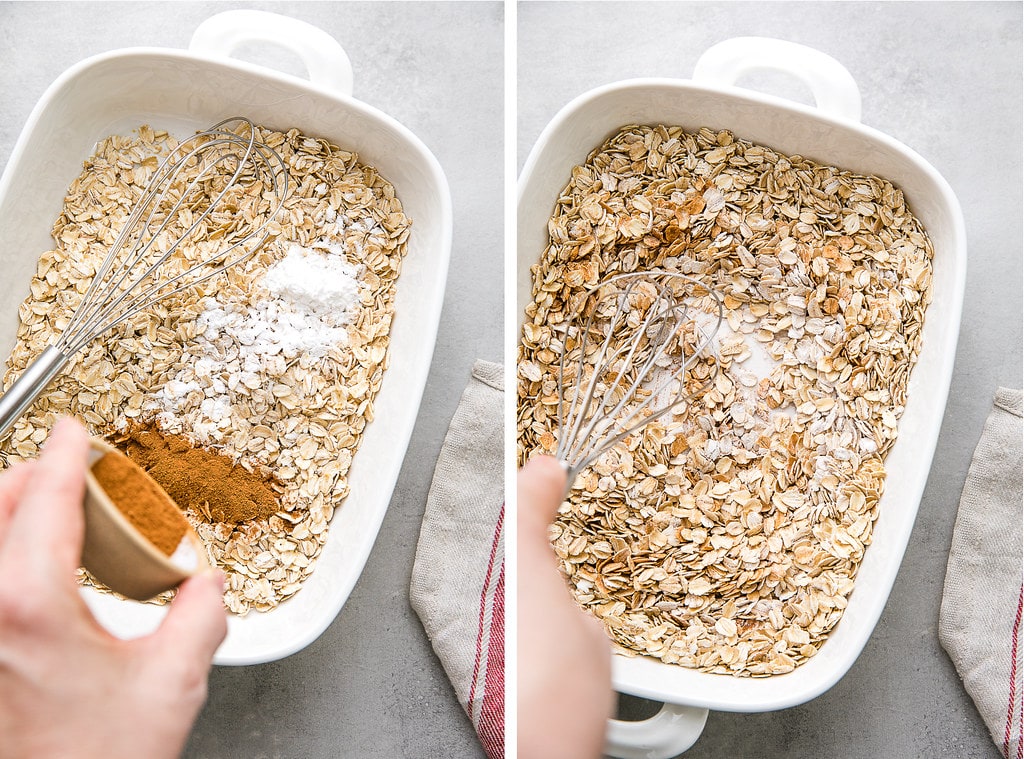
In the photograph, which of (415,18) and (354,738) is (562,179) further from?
(354,738)

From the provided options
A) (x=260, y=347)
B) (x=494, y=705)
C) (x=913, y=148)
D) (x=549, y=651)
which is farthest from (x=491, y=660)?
(x=913, y=148)

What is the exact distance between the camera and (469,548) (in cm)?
53

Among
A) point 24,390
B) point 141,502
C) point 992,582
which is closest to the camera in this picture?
point 141,502

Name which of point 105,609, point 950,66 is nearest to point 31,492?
point 105,609

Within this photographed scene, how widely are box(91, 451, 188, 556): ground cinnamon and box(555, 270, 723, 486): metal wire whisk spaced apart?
19 cm

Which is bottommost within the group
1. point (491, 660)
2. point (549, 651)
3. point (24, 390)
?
point (491, 660)

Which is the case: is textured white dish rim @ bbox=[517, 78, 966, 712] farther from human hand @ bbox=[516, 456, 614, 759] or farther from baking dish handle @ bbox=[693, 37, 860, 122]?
human hand @ bbox=[516, 456, 614, 759]

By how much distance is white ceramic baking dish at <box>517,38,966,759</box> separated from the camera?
1.65 ft

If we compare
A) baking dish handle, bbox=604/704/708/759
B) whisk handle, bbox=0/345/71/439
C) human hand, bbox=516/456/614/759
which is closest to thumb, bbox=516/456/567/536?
human hand, bbox=516/456/614/759

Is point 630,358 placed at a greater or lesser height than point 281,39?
lesser

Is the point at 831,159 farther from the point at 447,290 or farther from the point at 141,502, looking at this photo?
the point at 141,502

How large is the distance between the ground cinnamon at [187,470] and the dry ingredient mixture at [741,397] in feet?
0.61

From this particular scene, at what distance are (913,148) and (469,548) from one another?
1.43ft

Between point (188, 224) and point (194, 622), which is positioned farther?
point (188, 224)
